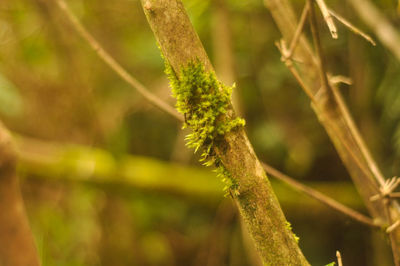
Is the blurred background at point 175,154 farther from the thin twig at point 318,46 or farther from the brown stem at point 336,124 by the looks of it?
the thin twig at point 318,46

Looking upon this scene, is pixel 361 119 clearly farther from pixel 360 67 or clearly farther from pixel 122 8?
pixel 122 8

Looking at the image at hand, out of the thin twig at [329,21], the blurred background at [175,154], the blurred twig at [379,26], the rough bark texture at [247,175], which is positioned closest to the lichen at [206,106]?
the rough bark texture at [247,175]

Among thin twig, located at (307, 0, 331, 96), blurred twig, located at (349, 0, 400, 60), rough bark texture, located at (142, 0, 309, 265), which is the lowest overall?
rough bark texture, located at (142, 0, 309, 265)

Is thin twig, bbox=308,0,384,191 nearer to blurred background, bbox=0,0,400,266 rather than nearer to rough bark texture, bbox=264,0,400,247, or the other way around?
rough bark texture, bbox=264,0,400,247

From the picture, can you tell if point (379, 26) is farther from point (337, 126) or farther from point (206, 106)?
point (206, 106)

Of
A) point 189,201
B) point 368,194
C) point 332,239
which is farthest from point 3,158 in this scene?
point 332,239

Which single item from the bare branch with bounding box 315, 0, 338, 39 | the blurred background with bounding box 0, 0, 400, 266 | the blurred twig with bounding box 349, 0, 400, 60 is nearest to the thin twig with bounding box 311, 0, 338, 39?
the bare branch with bounding box 315, 0, 338, 39
